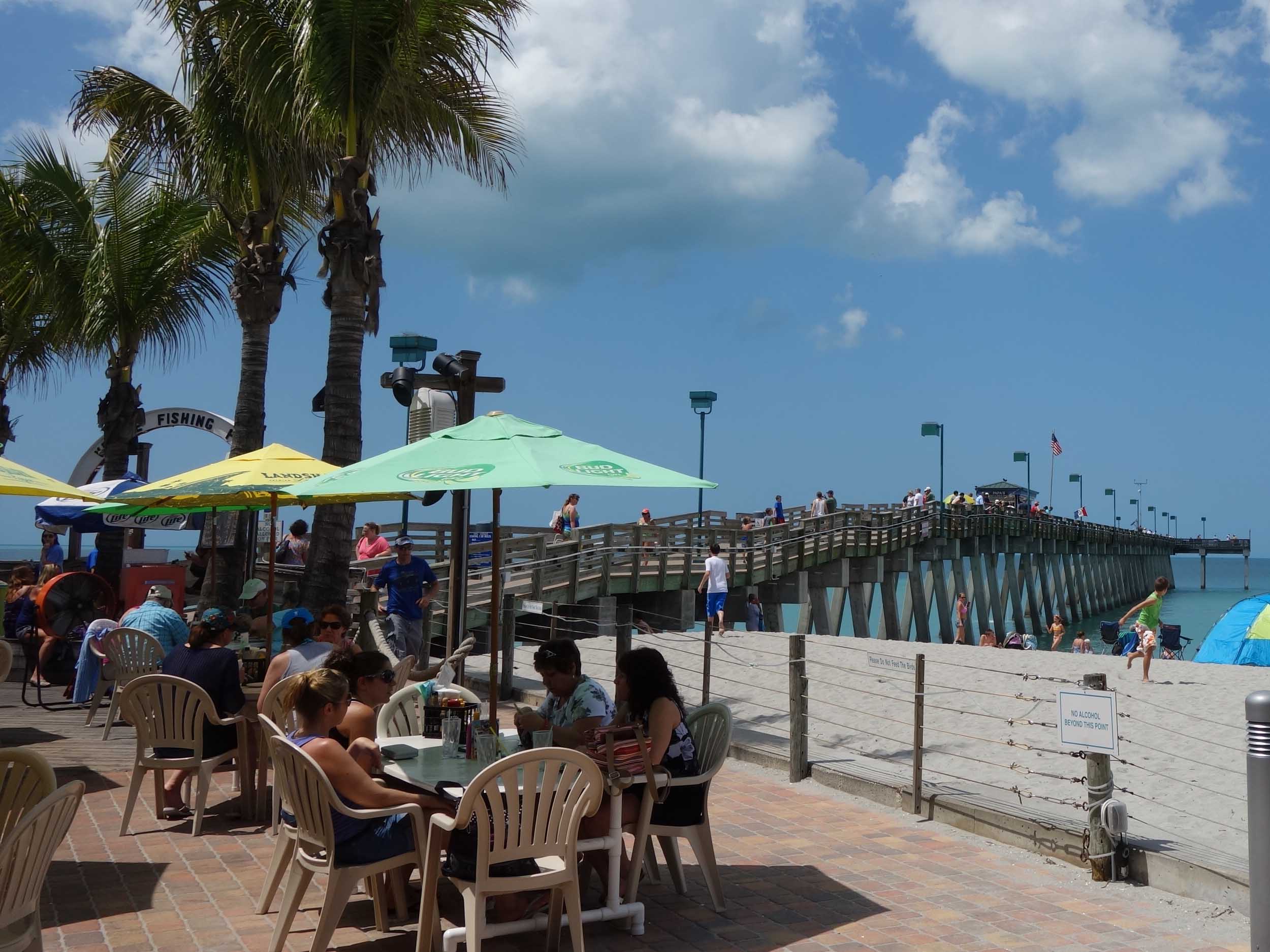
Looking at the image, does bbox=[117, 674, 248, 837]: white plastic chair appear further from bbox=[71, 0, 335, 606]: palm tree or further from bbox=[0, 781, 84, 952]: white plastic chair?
bbox=[71, 0, 335, 606]: palm tree

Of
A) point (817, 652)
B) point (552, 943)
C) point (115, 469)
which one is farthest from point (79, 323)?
point (552, 943)

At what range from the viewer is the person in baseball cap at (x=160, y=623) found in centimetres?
905

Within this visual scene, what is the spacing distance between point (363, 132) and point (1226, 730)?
411 inches

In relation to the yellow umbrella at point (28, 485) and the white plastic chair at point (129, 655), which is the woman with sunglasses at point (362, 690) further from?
the white plastic chair at point (129, 655)

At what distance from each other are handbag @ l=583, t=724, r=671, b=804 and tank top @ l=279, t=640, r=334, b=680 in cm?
230

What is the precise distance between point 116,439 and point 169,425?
159 centimetres

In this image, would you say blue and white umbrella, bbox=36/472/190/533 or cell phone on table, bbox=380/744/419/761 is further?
blue and white umbrella, bbox=36/472/190/533

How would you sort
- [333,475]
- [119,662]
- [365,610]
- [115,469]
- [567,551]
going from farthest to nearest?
[567,551] < [115,469] < [365,610] < [119,662] < [333,475]

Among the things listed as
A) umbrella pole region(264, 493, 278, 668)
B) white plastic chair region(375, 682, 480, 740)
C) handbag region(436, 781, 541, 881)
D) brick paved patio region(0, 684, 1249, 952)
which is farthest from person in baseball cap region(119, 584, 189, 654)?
handbag region(436, 781, 541, 881)

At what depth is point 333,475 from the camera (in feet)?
18.8

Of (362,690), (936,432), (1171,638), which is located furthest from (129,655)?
(936,432)

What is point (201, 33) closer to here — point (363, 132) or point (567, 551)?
point (363, 132)

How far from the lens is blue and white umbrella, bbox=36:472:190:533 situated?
45.2ft

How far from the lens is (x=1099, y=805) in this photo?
214 inches
